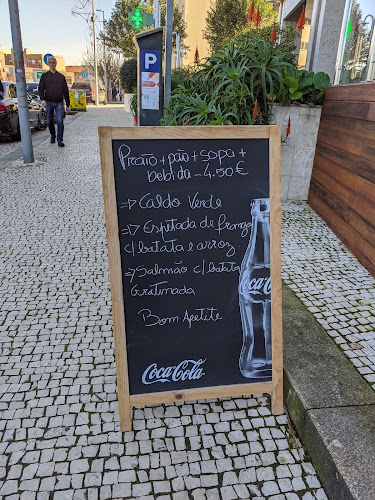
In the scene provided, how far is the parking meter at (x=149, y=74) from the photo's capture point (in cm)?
893

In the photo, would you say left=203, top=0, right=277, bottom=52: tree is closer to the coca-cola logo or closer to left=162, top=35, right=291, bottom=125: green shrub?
left=162, top=35, right=291, bottom=125: green shrub

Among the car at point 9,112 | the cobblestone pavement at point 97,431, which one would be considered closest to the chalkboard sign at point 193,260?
the cobblestone pavement at point 97,431

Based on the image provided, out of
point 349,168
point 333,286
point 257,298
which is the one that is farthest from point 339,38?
point 257,298

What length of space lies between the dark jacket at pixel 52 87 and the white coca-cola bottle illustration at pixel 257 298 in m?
8.53

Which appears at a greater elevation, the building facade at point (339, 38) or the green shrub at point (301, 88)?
the building facade at point (339, 38)

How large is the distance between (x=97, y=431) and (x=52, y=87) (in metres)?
8.79

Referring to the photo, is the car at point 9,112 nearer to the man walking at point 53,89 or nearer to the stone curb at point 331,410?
the man walking at point 53,89

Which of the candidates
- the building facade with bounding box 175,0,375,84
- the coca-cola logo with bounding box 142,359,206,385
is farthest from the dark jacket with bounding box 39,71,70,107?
the coca-cola logo with bounding box 142,359,206,385

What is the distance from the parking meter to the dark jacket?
172cm

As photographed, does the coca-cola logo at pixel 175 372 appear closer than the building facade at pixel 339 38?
Yes

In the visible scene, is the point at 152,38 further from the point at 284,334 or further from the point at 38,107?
the point at 284,334

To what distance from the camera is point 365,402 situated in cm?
201

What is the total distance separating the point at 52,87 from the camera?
29.9 ft

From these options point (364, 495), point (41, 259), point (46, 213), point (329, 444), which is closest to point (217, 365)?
point (329, 444)
